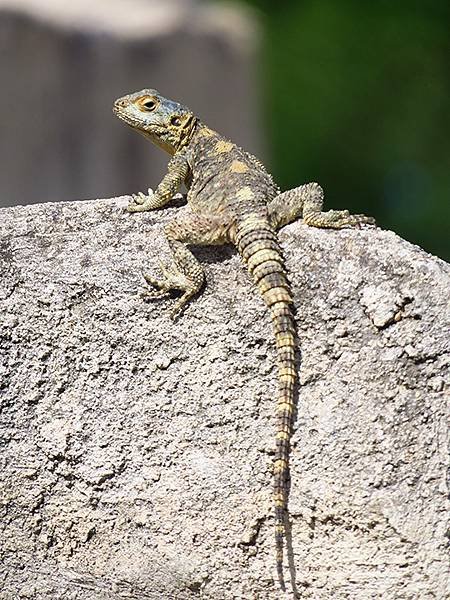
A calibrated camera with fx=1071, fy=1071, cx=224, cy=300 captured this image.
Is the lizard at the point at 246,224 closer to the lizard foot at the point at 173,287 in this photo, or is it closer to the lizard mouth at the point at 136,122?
the lizard foot at the point at 173,287

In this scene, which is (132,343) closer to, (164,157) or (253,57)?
(164,157)

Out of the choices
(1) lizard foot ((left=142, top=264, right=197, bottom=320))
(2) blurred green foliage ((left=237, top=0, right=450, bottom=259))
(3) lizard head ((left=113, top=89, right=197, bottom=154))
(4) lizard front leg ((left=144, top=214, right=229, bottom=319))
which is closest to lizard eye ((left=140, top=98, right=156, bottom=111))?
(3) lizard head ((left=113, top=89, right=197, bottom=154))

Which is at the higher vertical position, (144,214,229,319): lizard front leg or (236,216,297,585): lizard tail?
(144,214,229,319): lizard front leg

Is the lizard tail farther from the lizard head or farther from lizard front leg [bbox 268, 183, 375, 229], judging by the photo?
the lizard head

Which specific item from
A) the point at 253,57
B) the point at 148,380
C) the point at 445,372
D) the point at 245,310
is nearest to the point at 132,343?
the point at 148,380

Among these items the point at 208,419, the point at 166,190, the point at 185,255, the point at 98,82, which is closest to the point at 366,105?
the point at 98,82

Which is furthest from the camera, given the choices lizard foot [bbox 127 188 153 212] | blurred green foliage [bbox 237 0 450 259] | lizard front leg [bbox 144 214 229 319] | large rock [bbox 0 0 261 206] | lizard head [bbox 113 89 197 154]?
blurred green foliage [bbox 237 0 450 259]

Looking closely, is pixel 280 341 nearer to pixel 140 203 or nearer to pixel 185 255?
pixel 185 255
